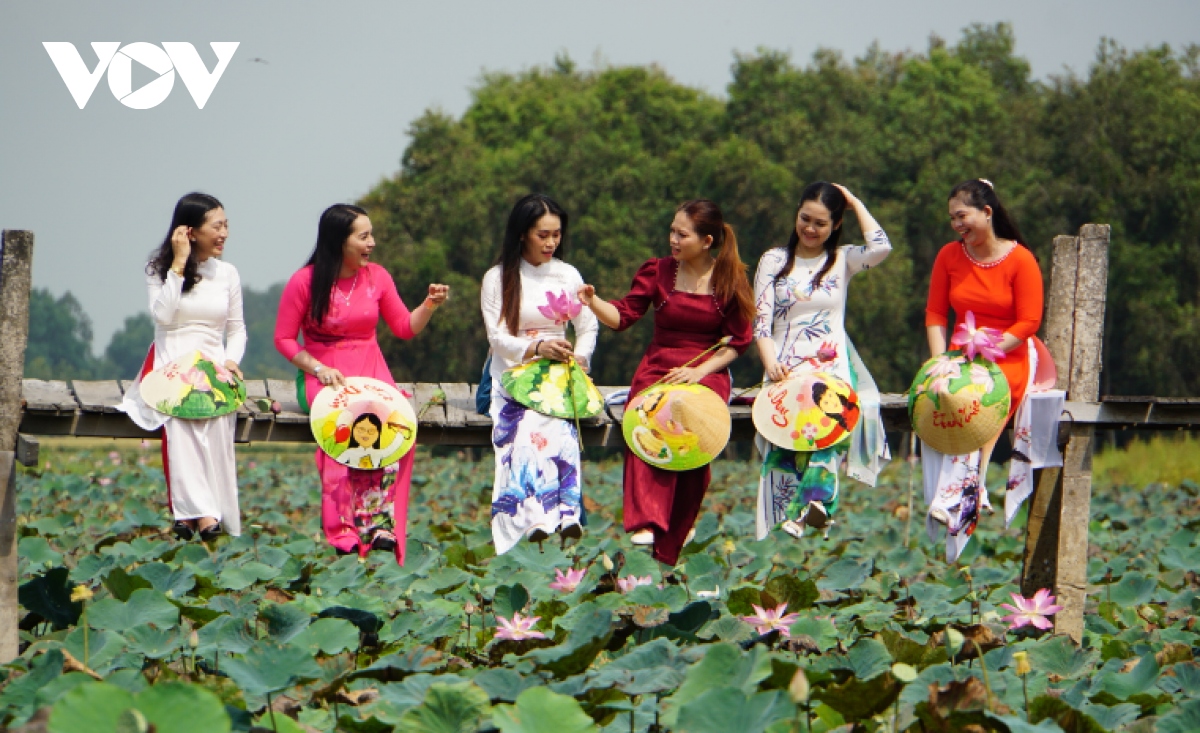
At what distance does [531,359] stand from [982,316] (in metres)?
1.77

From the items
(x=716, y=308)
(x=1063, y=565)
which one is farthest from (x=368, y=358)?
(x=1063, y=565)

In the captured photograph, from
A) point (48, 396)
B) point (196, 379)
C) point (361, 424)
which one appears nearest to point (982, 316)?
point (361, 424)

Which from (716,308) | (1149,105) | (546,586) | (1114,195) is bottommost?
(546,586)

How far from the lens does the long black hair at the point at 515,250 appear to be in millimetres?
5402

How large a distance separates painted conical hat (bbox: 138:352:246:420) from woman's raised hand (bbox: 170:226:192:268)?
37cm

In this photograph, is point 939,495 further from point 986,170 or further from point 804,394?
point 986,170

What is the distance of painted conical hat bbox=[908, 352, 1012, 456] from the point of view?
524 centimetres

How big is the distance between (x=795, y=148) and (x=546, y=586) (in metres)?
24.5

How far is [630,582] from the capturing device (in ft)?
14.6

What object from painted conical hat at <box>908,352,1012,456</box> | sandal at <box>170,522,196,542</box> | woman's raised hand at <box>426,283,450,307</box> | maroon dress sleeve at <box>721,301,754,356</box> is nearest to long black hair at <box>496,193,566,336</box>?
woman's raised hand at <box>426,283,450,307</box>

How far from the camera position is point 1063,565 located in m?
5.42

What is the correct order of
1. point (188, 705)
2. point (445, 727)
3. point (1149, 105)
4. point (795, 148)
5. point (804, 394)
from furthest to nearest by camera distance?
point (795, 148), point (1149, 105), point (804, 394), point (445, 727), point (188, 705)

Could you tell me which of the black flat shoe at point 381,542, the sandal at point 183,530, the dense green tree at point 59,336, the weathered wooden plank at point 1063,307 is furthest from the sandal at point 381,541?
the dense green tree at point 59,336

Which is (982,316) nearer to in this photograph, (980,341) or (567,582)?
(980,341)
